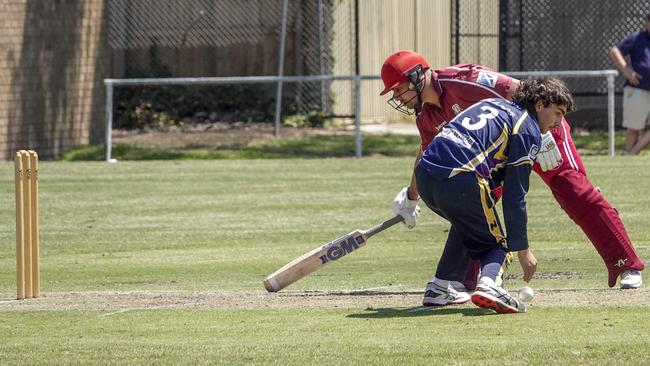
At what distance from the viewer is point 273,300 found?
9266 mm

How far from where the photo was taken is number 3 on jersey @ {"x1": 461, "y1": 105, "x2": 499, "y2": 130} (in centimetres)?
789

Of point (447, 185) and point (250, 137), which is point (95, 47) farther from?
point (447, 185)

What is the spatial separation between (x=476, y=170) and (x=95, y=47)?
15.9m

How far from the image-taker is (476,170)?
7.92m

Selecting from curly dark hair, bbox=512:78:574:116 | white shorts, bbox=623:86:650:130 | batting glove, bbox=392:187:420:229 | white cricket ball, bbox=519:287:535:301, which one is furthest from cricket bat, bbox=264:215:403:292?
white shorts, bbox=623:86:650:130

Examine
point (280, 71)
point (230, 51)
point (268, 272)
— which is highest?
point (230, 51)

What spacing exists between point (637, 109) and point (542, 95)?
36.7ft

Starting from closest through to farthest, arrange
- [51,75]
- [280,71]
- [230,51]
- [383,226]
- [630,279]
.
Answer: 1. [383,226]
2. [630,279]
3. [51,75]
4. [280,71]
5. [230,51]

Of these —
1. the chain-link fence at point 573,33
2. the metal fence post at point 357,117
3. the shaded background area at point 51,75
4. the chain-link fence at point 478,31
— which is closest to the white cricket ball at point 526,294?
the metal fence post at point 357,117

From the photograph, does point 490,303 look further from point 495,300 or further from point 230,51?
point 230,51

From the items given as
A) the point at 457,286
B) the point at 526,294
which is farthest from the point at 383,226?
the point at 526,294

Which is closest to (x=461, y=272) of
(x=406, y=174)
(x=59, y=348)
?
(x=59, y=348)

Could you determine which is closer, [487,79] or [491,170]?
[491,170]

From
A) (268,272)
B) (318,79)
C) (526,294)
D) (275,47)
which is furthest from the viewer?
(275,47)
